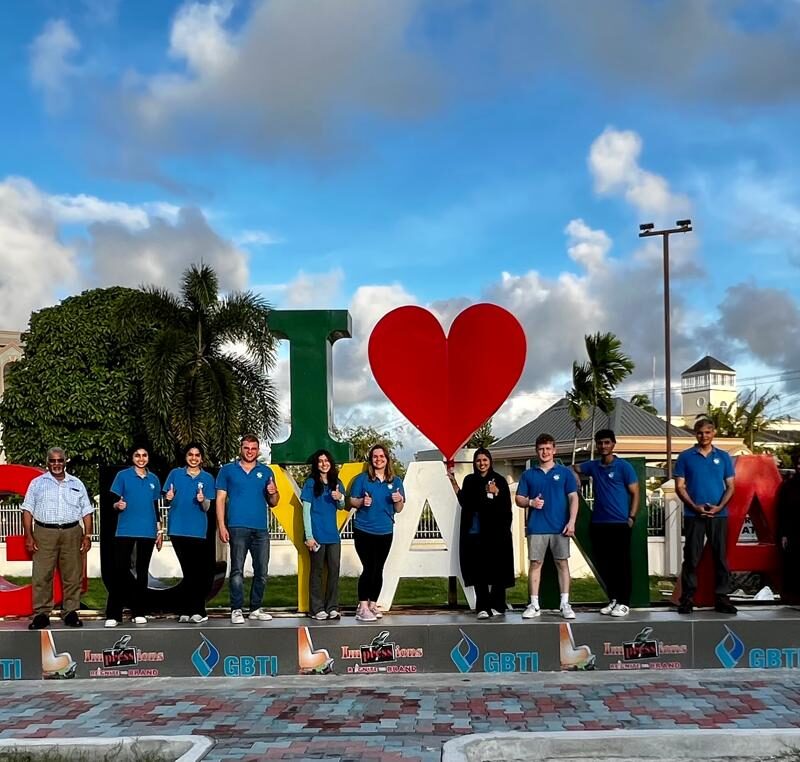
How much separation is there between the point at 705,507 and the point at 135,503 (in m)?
5.15

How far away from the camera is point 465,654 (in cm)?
779

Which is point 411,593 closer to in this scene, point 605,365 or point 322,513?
point 322,513

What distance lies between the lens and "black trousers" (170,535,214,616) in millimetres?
8344

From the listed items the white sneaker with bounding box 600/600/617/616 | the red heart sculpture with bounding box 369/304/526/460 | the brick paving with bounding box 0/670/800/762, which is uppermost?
the red heart sculpture with bounding box 369/304/526/460

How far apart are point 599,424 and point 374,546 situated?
31.1 m

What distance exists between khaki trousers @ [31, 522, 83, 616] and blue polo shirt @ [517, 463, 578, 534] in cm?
414

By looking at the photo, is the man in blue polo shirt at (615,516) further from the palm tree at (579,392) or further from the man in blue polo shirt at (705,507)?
the palm tree at (579,392)

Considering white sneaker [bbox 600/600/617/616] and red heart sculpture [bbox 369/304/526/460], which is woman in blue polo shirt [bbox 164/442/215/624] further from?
white sneaker [bbox 600/600/617/616]

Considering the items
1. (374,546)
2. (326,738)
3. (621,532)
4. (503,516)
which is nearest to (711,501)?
(621,532)

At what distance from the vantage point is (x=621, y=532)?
8.36 m

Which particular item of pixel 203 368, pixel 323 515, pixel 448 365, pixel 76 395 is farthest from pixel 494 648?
pixel 76 395

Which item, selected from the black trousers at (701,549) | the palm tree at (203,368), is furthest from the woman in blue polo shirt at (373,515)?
the palm tree at (203,368)

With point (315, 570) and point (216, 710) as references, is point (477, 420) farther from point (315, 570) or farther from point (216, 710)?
point (216, 710)

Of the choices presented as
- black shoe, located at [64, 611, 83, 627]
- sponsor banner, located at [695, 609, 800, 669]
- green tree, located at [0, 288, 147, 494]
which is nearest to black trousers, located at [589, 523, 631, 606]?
sponsor banner, located at [695, 609, 800, 669]
